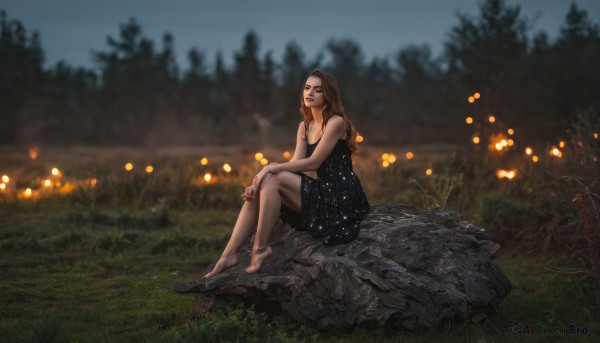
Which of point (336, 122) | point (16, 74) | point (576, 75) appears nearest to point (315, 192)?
Result: point (336, 122)

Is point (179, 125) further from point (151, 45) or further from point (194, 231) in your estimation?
point (194, 231)

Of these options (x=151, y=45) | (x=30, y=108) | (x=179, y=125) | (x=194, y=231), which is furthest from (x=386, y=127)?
(x=194, y=231)

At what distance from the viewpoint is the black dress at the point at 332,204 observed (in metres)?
4.70

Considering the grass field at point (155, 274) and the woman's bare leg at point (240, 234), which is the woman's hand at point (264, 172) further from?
the grass field at point (155, 274)

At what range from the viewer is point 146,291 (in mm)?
5578

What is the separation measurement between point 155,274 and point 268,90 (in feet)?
97.6

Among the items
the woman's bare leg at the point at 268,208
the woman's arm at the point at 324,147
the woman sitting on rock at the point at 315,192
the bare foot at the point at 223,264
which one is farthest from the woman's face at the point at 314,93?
the bare foot at the point at 223,264

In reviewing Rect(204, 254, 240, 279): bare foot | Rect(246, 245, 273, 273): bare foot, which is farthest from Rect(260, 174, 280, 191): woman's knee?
Rect(204, 254, 240, 279): bare foot

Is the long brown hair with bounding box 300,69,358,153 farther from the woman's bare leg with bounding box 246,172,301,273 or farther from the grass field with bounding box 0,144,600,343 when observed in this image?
the grass field with bounding box 0,144,600,343

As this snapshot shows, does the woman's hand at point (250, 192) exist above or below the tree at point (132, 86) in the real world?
below

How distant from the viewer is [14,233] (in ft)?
25.4

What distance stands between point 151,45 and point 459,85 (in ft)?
64.7

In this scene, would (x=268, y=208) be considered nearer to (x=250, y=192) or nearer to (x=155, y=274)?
(x=250, y=192)

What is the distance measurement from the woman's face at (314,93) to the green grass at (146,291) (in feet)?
5.52
